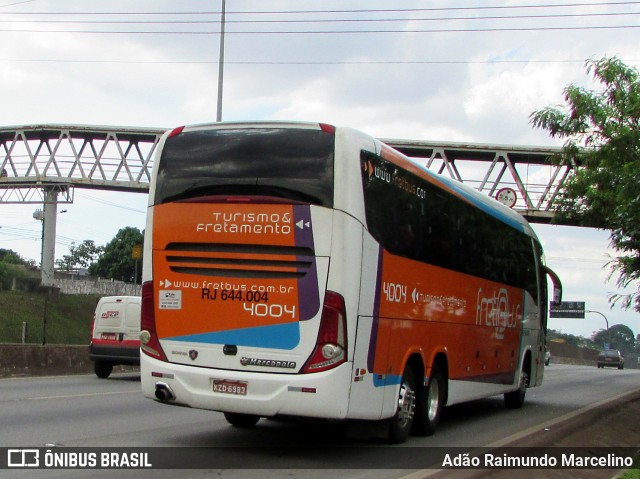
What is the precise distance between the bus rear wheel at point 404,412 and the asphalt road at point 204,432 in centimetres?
15

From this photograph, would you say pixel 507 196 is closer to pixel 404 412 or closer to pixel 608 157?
pixel 608 157

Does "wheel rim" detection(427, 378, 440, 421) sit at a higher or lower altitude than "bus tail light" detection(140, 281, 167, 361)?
lower

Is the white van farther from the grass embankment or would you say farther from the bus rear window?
the grass embankment

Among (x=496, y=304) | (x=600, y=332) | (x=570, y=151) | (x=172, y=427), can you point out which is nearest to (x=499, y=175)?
(x=570, y=151)

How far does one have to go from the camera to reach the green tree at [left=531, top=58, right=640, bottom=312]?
46.4 feet

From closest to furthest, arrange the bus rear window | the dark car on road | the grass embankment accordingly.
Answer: the bus rear window < the grass embankment < the dark car on road

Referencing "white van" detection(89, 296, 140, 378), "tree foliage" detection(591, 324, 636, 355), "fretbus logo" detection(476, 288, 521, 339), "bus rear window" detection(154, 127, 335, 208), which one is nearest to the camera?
"bus rear window" detection(154, 127, 335, 208)

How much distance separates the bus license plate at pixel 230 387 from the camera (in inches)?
356

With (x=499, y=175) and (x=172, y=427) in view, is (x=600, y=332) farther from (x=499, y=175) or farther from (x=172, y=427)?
(x=172, y=427)

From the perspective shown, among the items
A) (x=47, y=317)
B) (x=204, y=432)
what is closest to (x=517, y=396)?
(x=204, y=432)

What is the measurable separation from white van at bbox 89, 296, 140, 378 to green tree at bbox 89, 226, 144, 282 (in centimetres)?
8773

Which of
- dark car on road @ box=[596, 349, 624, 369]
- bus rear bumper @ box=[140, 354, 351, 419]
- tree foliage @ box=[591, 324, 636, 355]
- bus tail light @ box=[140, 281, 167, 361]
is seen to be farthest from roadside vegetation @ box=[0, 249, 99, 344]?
tree foliage @ box=[591, 324, 636, 355]

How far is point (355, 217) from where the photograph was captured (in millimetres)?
9156

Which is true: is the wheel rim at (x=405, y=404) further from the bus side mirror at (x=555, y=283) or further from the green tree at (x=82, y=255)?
the green tree at (x=82, y=255)
